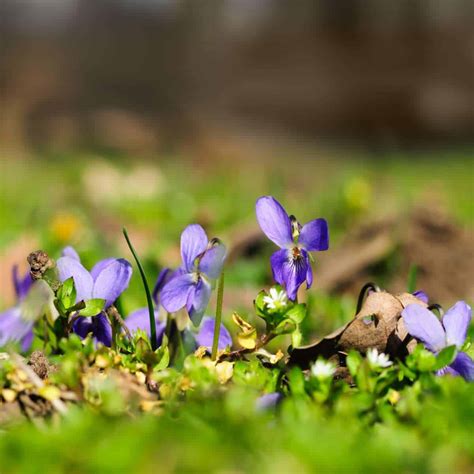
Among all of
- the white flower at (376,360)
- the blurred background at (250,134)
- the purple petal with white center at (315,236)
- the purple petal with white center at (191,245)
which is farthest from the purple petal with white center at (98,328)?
the blurred background at (250,134)

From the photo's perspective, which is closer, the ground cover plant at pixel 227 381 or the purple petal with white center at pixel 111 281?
the ground cover plant at pixel 227 381

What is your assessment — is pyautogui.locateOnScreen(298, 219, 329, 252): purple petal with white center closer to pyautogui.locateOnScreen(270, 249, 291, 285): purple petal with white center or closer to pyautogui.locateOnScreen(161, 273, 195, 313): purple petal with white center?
pyautogui.locateOnScreen(270, 249, 291, 285): purple petal with white center

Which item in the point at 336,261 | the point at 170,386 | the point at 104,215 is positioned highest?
the point at 170,386

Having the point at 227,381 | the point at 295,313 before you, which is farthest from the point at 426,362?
the point at 227,381

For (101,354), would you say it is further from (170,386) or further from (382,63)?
(382,63)

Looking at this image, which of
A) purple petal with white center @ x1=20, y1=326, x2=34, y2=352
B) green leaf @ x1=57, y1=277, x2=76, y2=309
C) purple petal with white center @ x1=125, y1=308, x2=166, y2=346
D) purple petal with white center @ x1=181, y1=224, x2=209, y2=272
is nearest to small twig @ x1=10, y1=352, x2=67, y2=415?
green leaf @ x1=57, y1=277, x2=76, y2=309

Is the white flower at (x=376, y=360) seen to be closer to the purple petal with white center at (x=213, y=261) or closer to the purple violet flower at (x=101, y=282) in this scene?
the purple petal with white center at (x=213, y=261)

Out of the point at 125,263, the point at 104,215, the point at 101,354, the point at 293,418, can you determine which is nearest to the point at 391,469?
the point at 293,418

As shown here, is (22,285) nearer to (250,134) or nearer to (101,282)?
(101,282)
